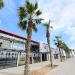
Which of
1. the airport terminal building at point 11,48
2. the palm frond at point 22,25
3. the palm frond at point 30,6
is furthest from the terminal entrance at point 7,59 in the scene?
the palm frond at point 30,6

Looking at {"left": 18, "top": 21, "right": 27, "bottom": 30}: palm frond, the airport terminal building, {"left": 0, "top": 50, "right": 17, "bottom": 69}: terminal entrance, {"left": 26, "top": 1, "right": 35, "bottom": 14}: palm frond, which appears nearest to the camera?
{"left": 26, "top": 1, "right": 35, "bottom": 14}: palm frond

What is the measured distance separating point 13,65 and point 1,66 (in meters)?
4.99

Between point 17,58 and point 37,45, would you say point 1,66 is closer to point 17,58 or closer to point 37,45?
point 17,58

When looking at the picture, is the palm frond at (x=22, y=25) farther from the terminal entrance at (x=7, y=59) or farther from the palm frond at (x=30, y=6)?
the terminal entrance at (x=7, y=59)

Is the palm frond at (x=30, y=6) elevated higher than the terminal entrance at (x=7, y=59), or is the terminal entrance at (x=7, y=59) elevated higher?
the palm frond at (x=30, y=6)

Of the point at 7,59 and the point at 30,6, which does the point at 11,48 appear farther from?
the point at 30,6

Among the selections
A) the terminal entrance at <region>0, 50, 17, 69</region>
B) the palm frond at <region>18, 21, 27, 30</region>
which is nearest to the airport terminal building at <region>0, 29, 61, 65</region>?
the terminal entrance at <region>0, 50, 17, 69</region>

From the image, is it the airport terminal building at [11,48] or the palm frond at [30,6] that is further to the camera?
the airport terminal building at [11,48]

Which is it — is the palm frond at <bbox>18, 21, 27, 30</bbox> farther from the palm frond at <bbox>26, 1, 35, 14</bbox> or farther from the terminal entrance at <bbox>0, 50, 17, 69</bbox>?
the terminal entrance at <bbox>0, 50, 17, 69</bbox>

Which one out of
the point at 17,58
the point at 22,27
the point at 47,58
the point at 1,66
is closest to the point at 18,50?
the point at 17,58

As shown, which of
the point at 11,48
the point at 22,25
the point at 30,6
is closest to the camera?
the point at 30,6

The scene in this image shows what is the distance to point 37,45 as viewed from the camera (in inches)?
2338

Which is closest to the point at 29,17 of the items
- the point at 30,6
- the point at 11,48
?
the point at 30,6

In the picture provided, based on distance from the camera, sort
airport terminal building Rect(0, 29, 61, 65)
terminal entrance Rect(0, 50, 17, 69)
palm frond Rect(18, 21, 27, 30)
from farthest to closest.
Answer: terminal entrance Rect(0, 50, 17, 69) → airport terminal building Rect(0, 29, 61, 65) → palm frond Rect(18, 21, 27, 30)
